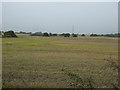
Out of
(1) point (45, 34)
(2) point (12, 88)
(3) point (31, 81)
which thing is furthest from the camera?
(1) point (45, 34)

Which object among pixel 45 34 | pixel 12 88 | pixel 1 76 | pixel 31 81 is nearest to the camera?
pixel 12 88

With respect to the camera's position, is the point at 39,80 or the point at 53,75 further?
the point at 53,75

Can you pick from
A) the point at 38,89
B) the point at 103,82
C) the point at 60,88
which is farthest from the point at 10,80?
the point at 103,82

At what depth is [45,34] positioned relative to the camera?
4139 inches

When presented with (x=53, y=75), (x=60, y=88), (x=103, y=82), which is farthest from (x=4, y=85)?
(x=103, y=82)

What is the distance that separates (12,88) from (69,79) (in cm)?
235

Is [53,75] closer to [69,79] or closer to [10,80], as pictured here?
[69,79]

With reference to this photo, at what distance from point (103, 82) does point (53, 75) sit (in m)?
2.21

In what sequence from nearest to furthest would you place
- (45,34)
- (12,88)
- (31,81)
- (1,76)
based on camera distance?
(12,88) < (31,81) < (1,76) < (45,34)

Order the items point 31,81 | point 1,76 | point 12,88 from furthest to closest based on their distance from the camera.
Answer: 1. point 1,76
2. point 31,81
3. point 12,88

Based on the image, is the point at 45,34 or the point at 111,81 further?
the point at 45,34

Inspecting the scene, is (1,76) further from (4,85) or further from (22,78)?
(4,85)

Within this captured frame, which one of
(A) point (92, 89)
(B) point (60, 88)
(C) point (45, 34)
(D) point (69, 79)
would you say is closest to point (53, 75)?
(D) point (69, 79)

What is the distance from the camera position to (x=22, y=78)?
687 centimetres
